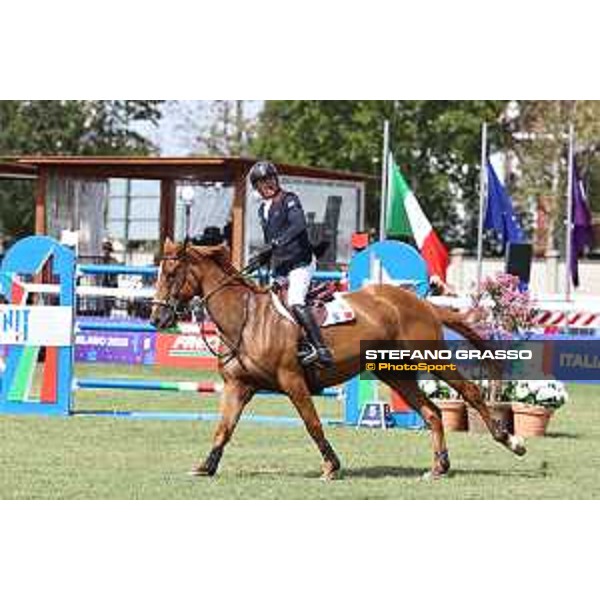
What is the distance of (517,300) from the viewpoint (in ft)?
49.7

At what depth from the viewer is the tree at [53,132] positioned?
138 feet

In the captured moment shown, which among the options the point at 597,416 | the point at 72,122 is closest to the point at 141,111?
the point at 72,122

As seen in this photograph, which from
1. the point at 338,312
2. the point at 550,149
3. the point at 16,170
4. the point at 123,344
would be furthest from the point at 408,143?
the point at 338,312

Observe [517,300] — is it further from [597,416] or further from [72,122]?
[72,122]

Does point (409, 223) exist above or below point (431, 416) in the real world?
Result: above

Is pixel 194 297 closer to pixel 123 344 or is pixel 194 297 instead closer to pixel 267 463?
pixel 267 463

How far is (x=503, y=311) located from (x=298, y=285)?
4.13 meters

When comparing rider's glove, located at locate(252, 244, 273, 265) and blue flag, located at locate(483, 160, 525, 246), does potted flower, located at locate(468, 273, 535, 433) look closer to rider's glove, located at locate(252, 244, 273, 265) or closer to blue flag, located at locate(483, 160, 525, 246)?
rider's glove, located at locate(252, 244, 273, 265)

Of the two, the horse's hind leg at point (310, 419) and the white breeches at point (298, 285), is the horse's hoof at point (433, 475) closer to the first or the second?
the horse's hind leg at point (310, 419)

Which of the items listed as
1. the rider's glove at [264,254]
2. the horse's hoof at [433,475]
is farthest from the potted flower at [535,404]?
the rider's glove at [264,254]

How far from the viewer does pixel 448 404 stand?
1528cm

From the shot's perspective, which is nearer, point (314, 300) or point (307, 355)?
point (307, 355)

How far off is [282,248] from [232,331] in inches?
28.7

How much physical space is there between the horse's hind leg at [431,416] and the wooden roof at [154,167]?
13.1m
